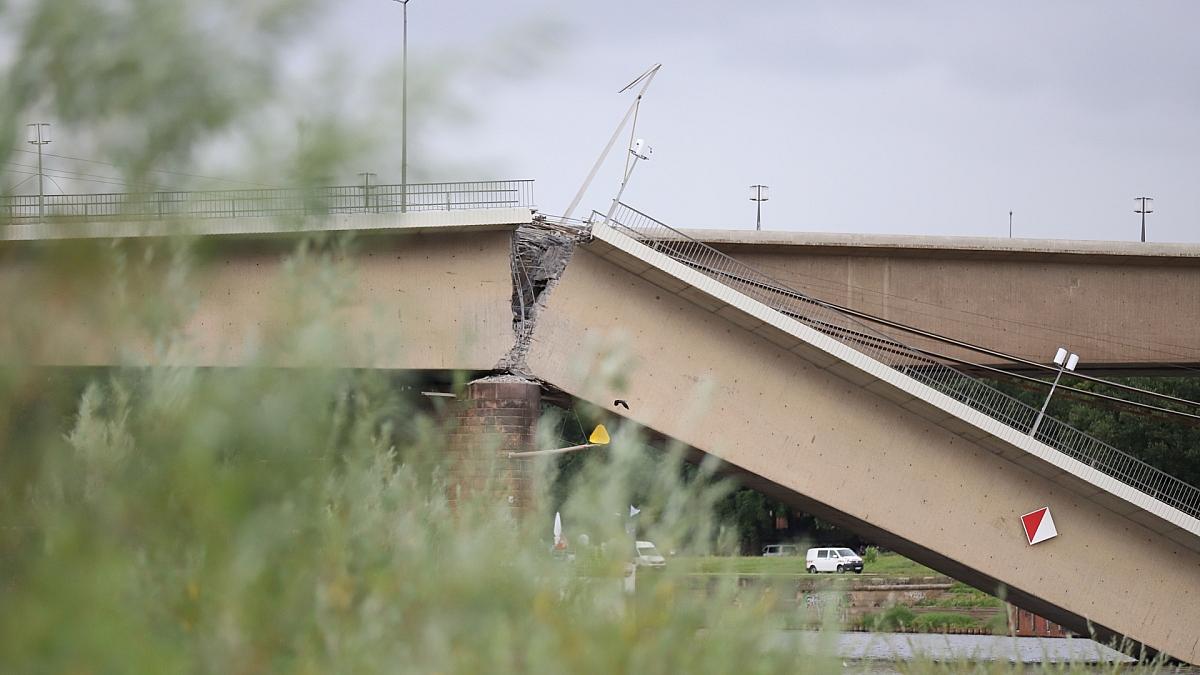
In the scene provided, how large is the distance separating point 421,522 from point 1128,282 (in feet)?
59.2

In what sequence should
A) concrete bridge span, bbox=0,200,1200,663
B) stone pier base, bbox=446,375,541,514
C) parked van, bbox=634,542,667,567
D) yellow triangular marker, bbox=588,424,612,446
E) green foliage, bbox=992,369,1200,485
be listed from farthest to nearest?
green foliage, bbox=992,369,1200,485 → concrete bridge span, bbox=0,200,1200,663 → stone pier base, bbox=446,375,541,514 → yellow triangular marker, bbox=588,424,612,446 → parked van, bbox=634,542,667,567

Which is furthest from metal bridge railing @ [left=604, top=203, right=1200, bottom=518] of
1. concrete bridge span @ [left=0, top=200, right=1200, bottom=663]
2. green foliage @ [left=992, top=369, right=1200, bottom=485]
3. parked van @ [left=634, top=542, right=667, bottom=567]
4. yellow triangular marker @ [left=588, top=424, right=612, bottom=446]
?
green foliage @ [left=992, top=369, right=1200, bottom=485]

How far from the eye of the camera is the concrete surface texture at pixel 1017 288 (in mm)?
20609

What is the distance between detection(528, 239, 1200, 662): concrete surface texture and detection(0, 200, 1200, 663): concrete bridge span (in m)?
0.02

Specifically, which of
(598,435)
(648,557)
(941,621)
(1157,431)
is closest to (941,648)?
(598,435)

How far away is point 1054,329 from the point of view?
21.1 m

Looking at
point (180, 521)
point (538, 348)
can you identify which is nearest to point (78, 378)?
point (180, 521)

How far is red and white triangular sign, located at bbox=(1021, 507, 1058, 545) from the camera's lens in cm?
1809

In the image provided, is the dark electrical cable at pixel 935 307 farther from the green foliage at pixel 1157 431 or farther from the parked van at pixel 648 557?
A: the green foliage at pixel 1157 431

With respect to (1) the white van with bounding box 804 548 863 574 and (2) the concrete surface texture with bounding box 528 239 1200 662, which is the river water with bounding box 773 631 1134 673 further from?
(1) the white van with bounding box 804 548 863 574

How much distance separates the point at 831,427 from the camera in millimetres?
18156

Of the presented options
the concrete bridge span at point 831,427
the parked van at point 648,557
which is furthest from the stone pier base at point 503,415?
the parked van at point 648,557

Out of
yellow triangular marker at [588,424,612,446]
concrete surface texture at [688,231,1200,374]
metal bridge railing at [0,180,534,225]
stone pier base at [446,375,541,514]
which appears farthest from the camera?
concrete surface texture at [688,231,1200,374]

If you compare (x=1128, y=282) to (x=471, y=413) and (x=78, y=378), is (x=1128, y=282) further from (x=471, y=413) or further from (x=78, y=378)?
(x=78, y=378)
